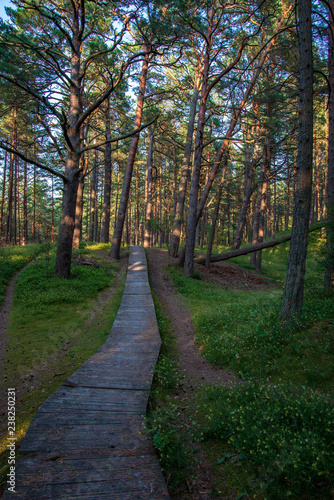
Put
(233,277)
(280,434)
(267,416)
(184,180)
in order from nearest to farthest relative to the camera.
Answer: (280,434), (267,416), (233,277), (184,180)

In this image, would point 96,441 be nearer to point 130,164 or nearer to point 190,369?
point 190,369

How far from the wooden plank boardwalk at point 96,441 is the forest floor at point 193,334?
0.57m

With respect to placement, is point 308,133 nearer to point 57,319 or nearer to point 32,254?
point 57,319

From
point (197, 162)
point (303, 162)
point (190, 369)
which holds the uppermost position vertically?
point (197, 162)

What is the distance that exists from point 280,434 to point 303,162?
510cm

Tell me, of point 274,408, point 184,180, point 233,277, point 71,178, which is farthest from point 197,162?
point 274,408

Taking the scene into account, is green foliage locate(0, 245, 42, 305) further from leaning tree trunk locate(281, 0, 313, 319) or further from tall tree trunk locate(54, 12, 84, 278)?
leaning tree trunk locate(281, 0, 313, 319)

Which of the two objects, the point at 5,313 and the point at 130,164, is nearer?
the point at 5,313

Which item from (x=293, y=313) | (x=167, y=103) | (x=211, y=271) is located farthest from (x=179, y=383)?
(x=167, y=103)

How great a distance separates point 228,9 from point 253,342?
47.5 ft

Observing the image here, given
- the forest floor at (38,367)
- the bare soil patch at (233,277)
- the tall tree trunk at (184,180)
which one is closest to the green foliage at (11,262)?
the forest floor at (38,367)

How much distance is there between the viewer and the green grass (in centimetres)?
232

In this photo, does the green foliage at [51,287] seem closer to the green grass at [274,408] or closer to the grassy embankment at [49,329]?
the grassy embankment at [49,329]

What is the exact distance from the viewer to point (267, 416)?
9.48ft
